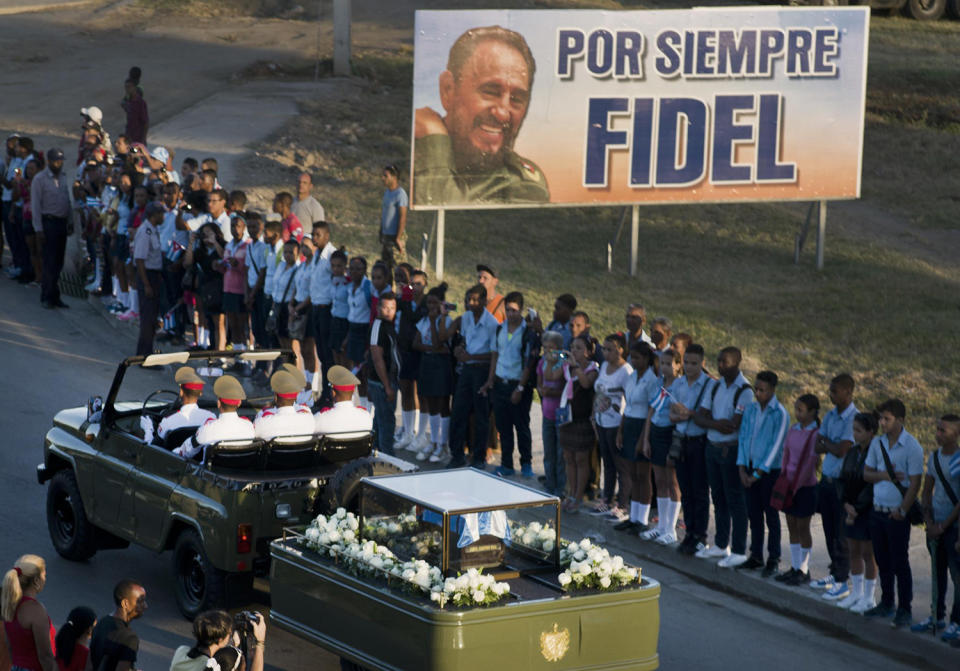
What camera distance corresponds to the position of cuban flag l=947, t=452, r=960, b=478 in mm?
10945

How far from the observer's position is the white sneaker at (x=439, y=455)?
52.1 ft

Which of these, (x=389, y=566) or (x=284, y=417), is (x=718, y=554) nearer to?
(x=284, y=417)

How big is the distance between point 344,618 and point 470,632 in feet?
3.84

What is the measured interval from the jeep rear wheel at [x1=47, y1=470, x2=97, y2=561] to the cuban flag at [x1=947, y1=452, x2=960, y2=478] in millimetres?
7276

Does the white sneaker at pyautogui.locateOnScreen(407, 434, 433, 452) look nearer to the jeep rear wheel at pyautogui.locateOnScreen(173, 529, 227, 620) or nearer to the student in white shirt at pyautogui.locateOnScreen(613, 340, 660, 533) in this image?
the student in white shirt at pyautogui.locateOnScreen(613, 340, 660, 533)

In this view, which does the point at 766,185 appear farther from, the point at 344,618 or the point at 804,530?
the point at 344,618

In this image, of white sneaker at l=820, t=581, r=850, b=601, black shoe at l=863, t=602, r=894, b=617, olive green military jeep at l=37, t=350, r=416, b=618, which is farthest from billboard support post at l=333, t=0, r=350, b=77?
black shoe at l=863, t=602, r=894, b=617

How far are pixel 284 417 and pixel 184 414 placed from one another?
0.98 m

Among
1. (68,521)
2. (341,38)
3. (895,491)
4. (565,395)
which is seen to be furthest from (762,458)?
(341,38)

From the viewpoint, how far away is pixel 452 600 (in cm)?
874

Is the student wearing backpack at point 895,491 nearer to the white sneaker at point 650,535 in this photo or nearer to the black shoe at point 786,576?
the black shoe at point 786,576

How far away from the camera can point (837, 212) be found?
111 feet

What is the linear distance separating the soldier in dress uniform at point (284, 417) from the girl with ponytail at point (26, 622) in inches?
140

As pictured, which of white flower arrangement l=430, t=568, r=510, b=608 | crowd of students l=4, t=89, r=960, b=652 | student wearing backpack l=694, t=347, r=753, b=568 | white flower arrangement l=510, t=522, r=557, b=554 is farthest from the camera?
student wearing backpack l=694, t=347, r=753, b=568
